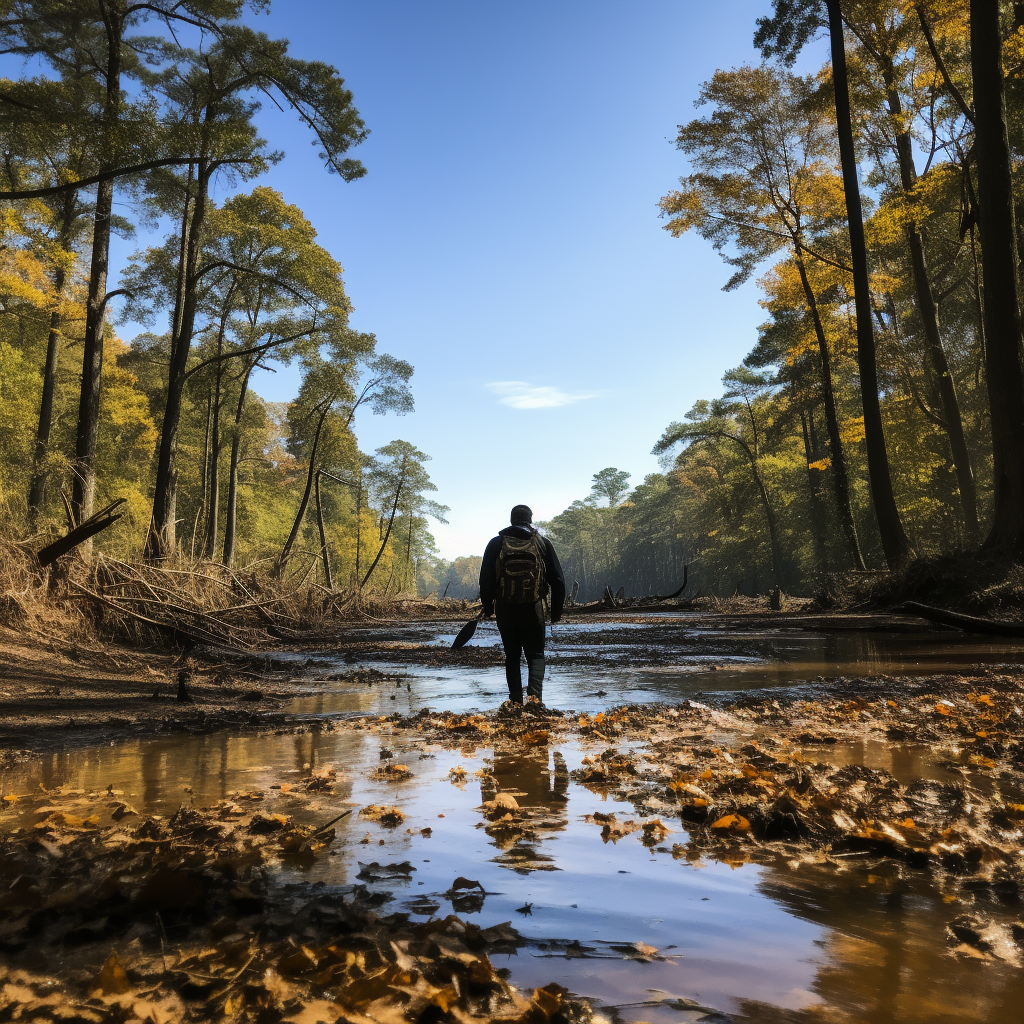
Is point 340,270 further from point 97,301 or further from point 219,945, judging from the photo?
point 219,945

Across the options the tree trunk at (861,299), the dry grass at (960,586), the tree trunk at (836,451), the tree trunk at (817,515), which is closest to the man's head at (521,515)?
the dry grass at (960,586)

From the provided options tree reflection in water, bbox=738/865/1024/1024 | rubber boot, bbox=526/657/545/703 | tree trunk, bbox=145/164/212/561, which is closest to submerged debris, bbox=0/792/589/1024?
tree reflection in water, bbox=738/865/1024/1024

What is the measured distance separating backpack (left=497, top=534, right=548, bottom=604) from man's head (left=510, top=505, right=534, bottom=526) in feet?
0.65

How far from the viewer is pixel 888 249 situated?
25781 mm

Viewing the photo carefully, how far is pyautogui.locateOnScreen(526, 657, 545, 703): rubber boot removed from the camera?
20.7ft

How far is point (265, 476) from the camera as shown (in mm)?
49250

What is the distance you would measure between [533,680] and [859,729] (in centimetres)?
282

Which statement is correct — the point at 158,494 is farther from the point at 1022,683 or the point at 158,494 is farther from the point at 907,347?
the point at 907,347

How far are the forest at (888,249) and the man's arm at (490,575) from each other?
8933 millimetres

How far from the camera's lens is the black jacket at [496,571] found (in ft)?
22.1

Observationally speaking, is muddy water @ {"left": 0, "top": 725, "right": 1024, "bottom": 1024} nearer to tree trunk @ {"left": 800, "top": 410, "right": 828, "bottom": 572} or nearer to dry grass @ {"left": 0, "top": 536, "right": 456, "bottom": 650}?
dry grass @ {"left": 0, "top": 536, "right": 456, "bottom": 650}

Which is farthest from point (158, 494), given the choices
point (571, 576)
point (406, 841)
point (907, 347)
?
point (571, 576)

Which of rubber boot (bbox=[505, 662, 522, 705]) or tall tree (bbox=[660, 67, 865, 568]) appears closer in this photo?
rubber boot (bbox=[505, 662, 522, 705])

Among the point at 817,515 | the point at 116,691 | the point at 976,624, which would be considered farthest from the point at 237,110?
the point at 817,515
